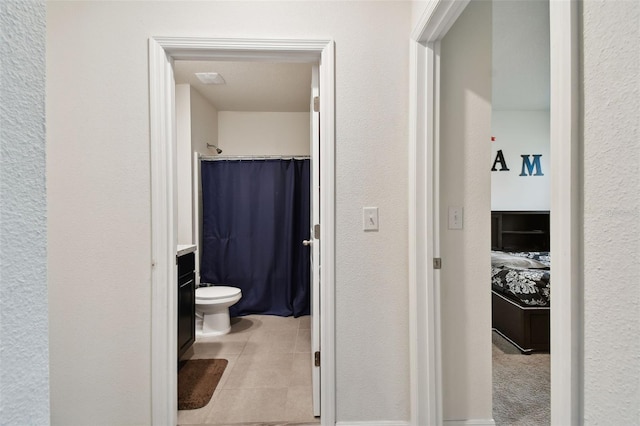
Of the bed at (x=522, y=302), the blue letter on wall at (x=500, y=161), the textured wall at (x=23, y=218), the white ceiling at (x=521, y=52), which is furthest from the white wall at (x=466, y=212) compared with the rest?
the blue letter on wall at (x=500, y=161)

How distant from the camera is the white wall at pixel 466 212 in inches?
63.6

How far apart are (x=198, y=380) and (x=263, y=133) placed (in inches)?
112

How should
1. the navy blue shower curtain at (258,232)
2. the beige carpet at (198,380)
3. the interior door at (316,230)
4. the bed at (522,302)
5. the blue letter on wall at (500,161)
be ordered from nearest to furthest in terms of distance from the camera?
the interior door at (316,230), the beige carpet at (198,380), the bed at (522,302), the navy blue shower curtain at (258,232), the blue letter on wall at (500,161)

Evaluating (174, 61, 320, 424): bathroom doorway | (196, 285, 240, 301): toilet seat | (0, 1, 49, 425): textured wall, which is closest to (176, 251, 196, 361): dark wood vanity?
(196, 285, 240, 301): toilet seat

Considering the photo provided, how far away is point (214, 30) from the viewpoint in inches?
62.1

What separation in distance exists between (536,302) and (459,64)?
200 centimetres

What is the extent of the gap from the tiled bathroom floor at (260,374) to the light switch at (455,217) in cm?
127

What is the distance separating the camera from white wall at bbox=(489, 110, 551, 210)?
4.77m

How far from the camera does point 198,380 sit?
215 centimetres

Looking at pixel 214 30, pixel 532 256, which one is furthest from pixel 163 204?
pixel 532 256

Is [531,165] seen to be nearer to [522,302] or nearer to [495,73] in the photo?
[495,73]

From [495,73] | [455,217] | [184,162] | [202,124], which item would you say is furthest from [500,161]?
[184,162]

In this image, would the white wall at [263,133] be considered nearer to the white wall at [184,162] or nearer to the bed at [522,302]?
the white wall at [184,162]
